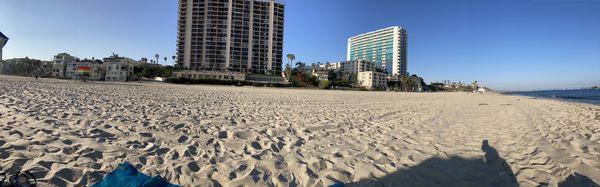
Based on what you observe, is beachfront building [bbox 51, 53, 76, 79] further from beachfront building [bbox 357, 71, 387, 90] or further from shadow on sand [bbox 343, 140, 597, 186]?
shadow on sand [bbox 343, 140, 597, 186]

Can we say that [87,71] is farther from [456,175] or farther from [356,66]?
[356,66]

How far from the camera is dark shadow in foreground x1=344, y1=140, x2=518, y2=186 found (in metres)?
3.76

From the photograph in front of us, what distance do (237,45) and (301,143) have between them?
98055mm

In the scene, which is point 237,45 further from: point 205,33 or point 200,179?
point 200,179

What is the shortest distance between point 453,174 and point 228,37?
10065 centimetres

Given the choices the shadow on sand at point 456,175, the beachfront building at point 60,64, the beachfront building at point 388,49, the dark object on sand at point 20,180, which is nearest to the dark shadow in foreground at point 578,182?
the shadow on sand at point 456,175

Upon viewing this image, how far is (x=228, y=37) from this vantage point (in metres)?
99.6

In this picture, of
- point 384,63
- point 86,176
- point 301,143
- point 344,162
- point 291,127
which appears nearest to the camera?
point 86,176

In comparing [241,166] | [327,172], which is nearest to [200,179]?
[241,166]

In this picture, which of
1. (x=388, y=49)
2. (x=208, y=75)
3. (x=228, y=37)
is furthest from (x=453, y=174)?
(x=388, y=49)

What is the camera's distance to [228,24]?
330 feet

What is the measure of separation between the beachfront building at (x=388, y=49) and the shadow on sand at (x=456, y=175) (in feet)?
495

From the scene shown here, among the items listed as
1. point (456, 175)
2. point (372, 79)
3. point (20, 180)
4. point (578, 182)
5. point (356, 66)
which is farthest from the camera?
point (356, 66)

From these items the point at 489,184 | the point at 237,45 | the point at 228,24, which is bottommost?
the point at 489,184
